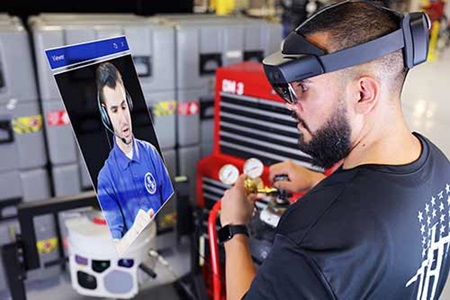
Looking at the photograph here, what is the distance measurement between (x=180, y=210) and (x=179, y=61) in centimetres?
86

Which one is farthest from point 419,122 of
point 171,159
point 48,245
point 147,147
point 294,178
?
point 147,147

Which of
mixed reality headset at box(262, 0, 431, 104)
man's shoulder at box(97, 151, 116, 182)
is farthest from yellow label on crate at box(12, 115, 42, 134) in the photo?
mixed reality headset at box(262, 0, 431, 104)

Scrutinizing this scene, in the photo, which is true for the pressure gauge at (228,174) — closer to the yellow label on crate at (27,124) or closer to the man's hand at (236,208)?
the man's hand at (236,208)

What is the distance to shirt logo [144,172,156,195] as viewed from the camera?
0.97 meters

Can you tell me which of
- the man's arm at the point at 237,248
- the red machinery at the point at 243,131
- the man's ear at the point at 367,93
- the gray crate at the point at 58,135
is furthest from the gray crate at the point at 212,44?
the man's ear at the point at 367,93

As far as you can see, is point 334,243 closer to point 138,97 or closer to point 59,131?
point 138,97

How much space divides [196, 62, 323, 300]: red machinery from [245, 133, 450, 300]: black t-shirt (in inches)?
39.6

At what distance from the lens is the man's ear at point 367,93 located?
81 cm

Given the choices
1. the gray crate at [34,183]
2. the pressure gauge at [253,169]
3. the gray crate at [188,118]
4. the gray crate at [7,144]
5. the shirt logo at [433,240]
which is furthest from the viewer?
the gray crate at [188,118]

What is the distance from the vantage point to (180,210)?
6.57 ft

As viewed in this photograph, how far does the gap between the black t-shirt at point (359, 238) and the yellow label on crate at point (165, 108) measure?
5.35 feet

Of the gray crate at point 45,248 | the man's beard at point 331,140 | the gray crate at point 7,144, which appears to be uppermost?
the man's beard at point 331,140

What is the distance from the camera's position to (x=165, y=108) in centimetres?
242

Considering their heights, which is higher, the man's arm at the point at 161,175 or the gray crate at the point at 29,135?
the man's arm at the point at 161,175
